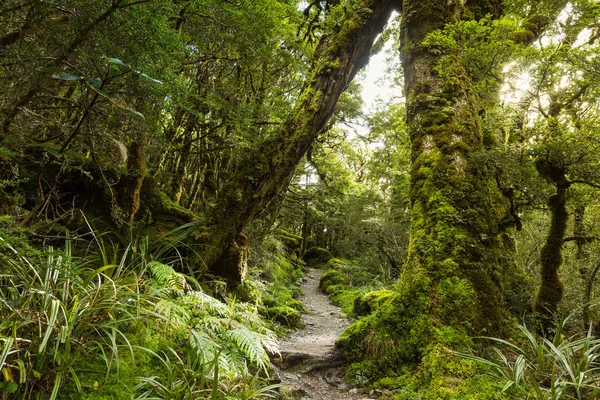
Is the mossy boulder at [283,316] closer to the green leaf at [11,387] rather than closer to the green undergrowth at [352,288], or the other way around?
the green undergrowth at [352,288]

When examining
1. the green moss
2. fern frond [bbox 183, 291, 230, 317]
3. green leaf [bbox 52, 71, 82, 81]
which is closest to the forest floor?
fern frond [bbox 183, 291, 230, 317]

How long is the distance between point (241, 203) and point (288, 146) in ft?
3.87

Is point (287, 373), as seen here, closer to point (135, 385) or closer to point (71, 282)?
point (135, 385)

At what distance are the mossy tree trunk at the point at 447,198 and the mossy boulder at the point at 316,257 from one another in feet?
50.5

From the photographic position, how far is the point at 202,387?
2.37m

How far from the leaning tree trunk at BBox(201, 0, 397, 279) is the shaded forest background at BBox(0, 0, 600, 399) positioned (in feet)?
0.11

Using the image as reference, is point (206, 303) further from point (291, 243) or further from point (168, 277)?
point (291, 243)

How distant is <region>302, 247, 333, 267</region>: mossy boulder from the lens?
1972 cm

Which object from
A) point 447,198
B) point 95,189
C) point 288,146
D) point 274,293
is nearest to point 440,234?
point 447,198

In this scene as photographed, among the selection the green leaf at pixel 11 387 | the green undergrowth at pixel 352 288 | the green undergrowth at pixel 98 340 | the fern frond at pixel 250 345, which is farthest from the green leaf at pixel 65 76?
the green undergrowth at pixel 352 288

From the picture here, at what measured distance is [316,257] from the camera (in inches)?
795

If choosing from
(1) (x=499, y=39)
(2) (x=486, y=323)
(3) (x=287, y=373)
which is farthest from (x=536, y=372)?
(1) (x=499, y=39)

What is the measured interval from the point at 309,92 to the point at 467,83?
2613mm

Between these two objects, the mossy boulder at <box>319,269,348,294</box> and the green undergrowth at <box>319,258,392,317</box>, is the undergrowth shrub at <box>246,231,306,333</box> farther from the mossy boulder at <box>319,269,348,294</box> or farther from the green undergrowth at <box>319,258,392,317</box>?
the green undergrowth at <box>319,258,392,317</box>
